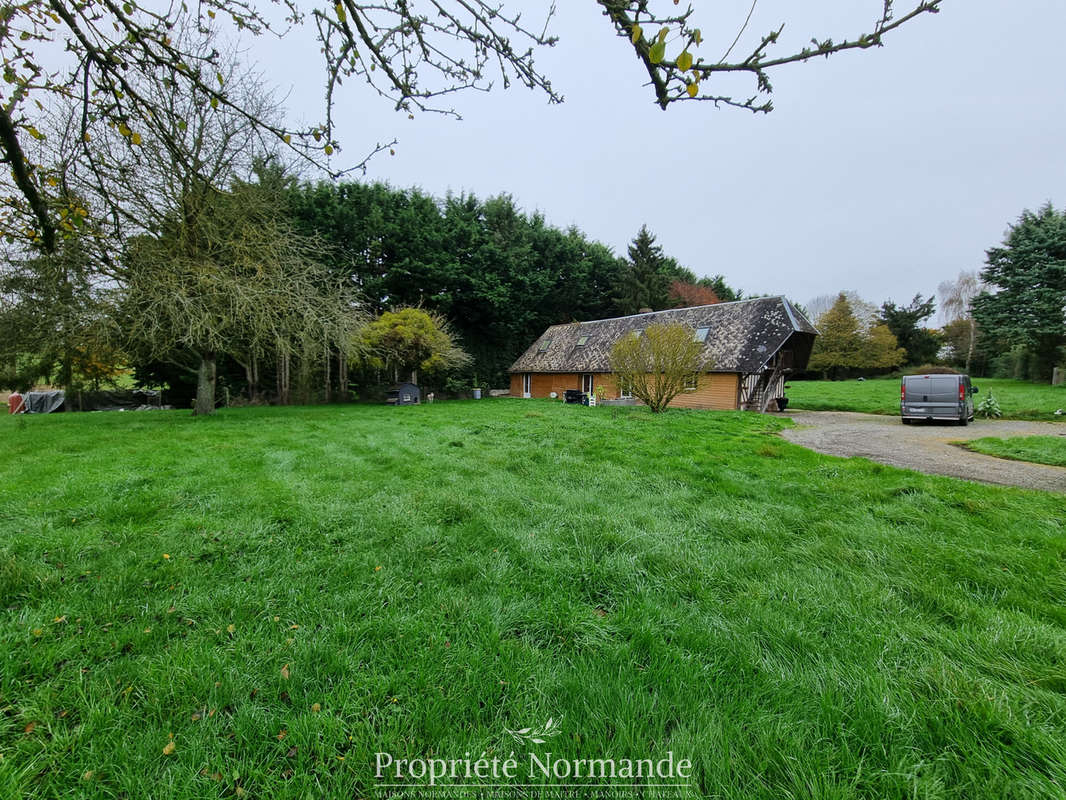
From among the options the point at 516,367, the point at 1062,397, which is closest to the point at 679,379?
the point at 516,367

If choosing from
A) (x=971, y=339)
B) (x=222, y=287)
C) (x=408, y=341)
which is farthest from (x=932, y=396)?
(x=971, y=339)

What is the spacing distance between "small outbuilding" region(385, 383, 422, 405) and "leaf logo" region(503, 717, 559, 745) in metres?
20.0

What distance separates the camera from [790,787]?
1.24 meters

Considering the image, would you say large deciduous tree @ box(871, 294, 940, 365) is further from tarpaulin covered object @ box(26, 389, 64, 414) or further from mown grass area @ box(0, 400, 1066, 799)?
tarpaulin covered object @ box(26, 389, 64, 414)

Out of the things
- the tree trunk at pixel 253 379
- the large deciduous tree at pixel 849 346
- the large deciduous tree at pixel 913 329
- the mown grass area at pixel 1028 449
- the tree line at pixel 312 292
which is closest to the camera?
the mown grass area at pixel 1028 449

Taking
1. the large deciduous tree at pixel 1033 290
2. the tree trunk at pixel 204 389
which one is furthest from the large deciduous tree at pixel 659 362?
the large deciduous tree at pixel 1033 290

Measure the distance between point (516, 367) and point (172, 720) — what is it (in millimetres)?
25595

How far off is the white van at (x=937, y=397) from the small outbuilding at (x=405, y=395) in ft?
64.4

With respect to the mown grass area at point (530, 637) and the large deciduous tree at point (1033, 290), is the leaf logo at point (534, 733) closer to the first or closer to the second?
the mown grass area at point (530, 637)

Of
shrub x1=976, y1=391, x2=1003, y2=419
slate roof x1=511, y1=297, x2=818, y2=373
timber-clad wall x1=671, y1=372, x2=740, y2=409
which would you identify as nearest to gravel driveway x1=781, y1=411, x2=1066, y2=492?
shrub x1=976, y1=391, x2=1003, y2=419

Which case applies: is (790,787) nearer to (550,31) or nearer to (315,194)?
(550,31)

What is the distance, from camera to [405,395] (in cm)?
2036

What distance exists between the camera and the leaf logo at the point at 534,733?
141 centimetres

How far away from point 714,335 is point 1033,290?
58.6 feet
